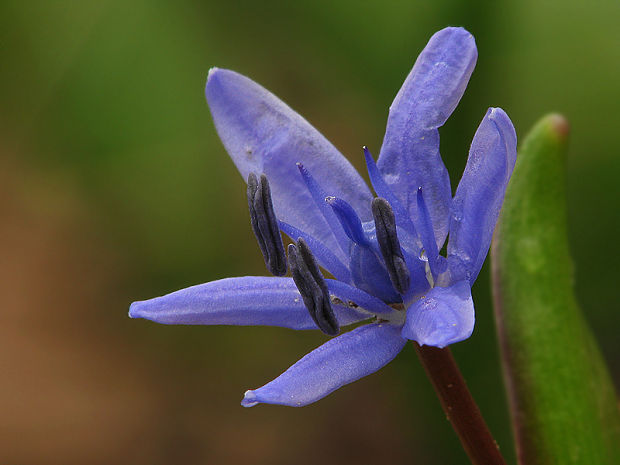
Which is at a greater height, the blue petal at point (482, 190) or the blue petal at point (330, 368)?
the blue petal at point (482, 190)

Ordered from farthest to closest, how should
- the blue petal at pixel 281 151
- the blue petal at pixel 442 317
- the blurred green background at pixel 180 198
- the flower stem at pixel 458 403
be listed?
the blurred green background at pixel 180 198 → the blue petal at pixel 281 151 → the flower stem at pixel 458 403 → the blue petal at pixel 442 317

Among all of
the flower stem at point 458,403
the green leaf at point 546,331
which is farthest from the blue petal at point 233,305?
the green leaf at point 546,331

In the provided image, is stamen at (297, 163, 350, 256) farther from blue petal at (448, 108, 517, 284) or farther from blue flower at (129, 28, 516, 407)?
blue petal at (448, 108, 517, 284)

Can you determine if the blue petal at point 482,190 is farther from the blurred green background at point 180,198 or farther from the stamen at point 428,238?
the blurred green background at point 180,198

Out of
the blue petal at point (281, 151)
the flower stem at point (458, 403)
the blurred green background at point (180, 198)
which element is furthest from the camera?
the blurred green background at point (180, 198)

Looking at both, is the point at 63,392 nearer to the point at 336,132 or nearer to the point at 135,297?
the point at 135,297

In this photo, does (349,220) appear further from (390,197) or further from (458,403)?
(458,403)

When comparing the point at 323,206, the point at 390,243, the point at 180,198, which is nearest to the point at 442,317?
the point at 390,243

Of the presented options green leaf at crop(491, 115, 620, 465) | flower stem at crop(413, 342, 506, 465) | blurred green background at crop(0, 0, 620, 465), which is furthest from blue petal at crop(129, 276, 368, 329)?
blurred green background at crop(0, 0, 620, 465)

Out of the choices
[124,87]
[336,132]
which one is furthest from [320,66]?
[124,87]
